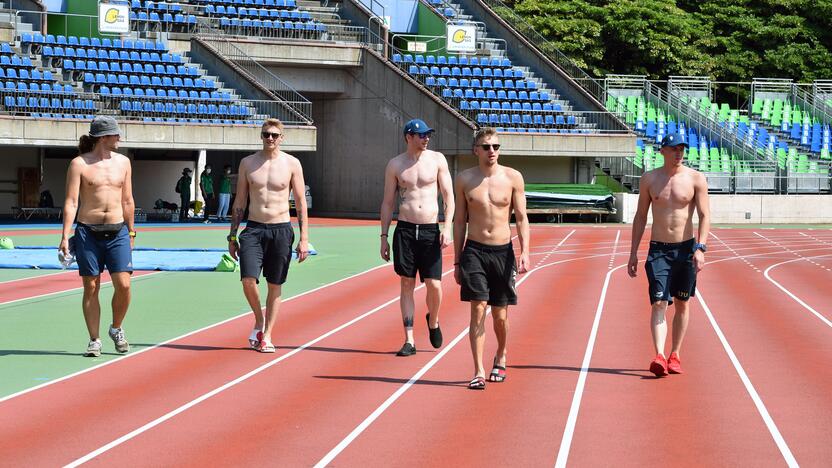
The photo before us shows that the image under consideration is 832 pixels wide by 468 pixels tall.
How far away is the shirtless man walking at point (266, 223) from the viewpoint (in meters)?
11.9

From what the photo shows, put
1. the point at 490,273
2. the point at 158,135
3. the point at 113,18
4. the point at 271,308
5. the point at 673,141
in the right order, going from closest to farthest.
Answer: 1. the point at 490,273
2. the point at 673,141
3. the point at 271,308
4. the point at 158,135
5. the point at 113,18

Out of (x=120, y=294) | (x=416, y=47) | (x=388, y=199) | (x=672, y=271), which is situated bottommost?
(x=120, y=294)

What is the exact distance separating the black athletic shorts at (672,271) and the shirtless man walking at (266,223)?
3.24m

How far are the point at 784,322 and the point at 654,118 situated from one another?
121 feet

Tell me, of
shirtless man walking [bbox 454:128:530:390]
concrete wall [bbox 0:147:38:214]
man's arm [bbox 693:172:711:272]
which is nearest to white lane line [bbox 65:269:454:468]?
shirtless man walking [bbox 454:128:530:390]

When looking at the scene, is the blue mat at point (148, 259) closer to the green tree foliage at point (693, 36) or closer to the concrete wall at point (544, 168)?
the concrete wall at point (544, 168)

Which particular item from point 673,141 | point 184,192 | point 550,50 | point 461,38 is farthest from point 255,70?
point 673,141

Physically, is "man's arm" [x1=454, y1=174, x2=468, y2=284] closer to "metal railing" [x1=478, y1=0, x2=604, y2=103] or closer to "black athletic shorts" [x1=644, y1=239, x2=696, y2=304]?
"black athletic shorts" [x1=644, y1=239, x2=696, y2=304]

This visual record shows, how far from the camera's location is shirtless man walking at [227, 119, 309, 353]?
1186cm

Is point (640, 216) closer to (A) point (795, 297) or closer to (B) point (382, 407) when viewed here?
(B) point (382, 407)

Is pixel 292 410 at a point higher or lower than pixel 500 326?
lower

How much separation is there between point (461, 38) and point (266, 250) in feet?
120

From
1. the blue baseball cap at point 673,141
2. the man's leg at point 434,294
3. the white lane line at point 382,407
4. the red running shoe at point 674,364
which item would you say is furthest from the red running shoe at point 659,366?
the man's leg at point 434,294

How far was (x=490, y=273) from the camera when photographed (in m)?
10.1
